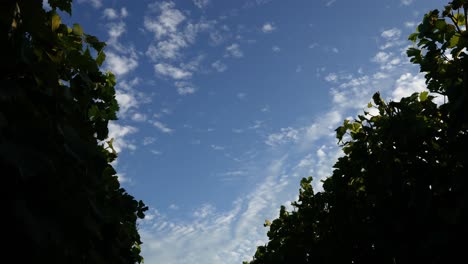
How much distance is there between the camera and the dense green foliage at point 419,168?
20.6 feet

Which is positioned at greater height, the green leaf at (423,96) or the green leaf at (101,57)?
the green leaf at (423,96)

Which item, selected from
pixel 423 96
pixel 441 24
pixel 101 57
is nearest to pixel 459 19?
pixel 441 24

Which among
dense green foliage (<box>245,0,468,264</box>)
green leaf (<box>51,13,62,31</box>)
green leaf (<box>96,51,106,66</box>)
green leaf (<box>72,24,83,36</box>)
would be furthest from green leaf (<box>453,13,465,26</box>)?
green leaf (<box>51,13,62,31</box>)

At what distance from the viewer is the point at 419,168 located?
709 cm

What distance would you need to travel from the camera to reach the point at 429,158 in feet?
23.5

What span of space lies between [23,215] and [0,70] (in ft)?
2.75

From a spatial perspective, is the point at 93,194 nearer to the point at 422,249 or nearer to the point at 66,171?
the point at 66,171

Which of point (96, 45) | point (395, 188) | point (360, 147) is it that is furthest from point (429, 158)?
point (96, 45)

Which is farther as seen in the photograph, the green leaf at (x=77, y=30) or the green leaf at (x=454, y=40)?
the green leaf at (x=454, y=40)

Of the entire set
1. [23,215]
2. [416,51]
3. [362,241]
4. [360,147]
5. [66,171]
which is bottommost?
[23,215]

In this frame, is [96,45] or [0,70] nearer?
[0,70]

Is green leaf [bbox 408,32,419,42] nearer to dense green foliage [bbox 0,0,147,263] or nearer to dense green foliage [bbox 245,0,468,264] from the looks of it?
dense green foliage [bbox 245,0,468,264]

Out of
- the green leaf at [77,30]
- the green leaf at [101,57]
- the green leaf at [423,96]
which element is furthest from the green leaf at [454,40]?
the green leaf at [77,30]

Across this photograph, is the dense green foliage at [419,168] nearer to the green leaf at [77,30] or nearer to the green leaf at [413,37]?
the green leaf at [413,37]
